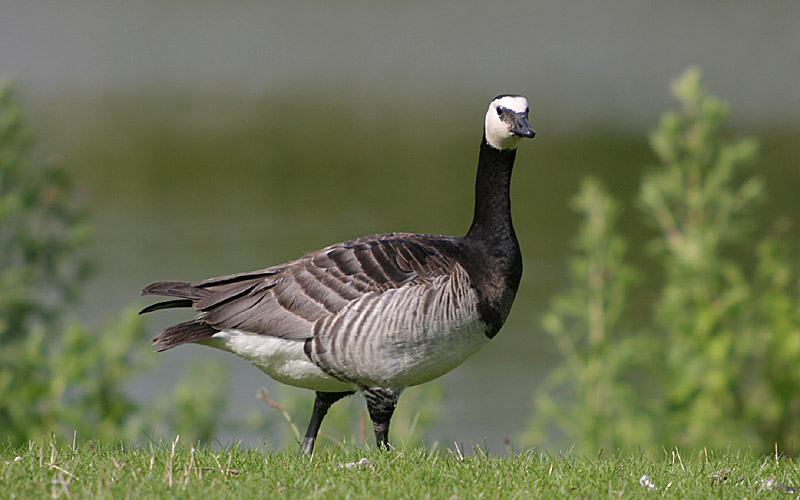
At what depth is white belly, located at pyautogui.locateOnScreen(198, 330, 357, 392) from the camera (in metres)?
5.75

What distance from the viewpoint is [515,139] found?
20.6 ft

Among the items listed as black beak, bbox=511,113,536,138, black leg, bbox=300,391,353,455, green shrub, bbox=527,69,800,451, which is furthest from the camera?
green shrub, bbox=527,69,800,451

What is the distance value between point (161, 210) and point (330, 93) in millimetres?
24544

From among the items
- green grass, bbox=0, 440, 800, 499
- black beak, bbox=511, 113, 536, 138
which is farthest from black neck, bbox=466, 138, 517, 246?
green grass, bbox=0, 440, 800, 499

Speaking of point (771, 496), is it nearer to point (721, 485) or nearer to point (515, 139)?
point (721, 485)

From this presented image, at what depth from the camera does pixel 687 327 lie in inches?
350

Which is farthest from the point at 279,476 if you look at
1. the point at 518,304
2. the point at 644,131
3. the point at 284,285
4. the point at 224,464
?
the point at 644,131

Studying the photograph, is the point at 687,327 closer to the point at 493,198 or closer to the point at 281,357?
the point at 493,198

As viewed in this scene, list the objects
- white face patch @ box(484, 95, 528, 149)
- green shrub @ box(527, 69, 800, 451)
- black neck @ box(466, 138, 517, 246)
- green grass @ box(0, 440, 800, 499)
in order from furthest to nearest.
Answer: green shrub @ box(527, 69, 800, 451) < black neck @ box(466, 138, 517, 246) < white face patch @ box(484, 95, 528, 149) < green grass @ box(0, 440, 800, 499)

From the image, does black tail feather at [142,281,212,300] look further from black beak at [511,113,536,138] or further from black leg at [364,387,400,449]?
black beak at [511,113,536,138]

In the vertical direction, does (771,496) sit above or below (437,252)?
below

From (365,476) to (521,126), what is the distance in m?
2.59

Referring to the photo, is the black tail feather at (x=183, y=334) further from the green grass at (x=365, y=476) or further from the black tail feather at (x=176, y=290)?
the green grass at (x=365, y=476)

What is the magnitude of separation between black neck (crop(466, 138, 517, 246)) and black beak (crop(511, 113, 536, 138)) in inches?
14.2
